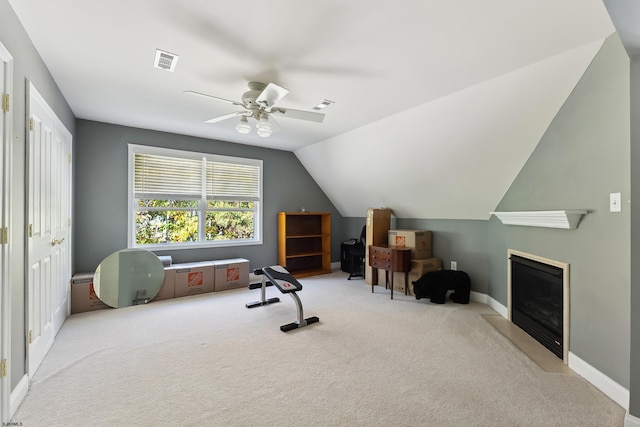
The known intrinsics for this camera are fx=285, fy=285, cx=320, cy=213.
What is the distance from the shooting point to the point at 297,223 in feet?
19.0

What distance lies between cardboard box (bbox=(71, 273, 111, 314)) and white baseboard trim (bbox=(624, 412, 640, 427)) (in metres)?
4.93

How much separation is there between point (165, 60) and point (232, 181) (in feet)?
9.35

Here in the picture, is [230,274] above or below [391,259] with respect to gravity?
below

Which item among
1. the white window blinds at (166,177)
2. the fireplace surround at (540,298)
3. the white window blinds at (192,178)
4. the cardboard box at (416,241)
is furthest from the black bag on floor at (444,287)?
the white window blinds at (166,177)

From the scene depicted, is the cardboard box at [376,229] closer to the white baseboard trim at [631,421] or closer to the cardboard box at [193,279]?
the cardboard box at [193,279]

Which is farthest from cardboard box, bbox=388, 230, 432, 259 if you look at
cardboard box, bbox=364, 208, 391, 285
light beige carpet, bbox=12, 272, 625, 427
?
light beige carpet, bbox=12, 272, 625, 427

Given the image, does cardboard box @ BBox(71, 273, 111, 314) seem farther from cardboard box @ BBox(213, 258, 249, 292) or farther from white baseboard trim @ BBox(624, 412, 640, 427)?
white baseboard trim @ BBox(624, 412, 640, 427)

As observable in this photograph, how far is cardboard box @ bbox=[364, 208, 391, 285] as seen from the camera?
4801 mm

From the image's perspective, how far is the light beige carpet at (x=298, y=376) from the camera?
173 cm

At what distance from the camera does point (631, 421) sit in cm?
159

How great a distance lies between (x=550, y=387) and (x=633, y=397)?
0.48m

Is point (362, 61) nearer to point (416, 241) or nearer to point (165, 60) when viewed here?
point (165, 60)

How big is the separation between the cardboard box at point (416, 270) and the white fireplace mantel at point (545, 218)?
1286 mm

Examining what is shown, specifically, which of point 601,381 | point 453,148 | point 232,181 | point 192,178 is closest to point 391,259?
point 453,148
